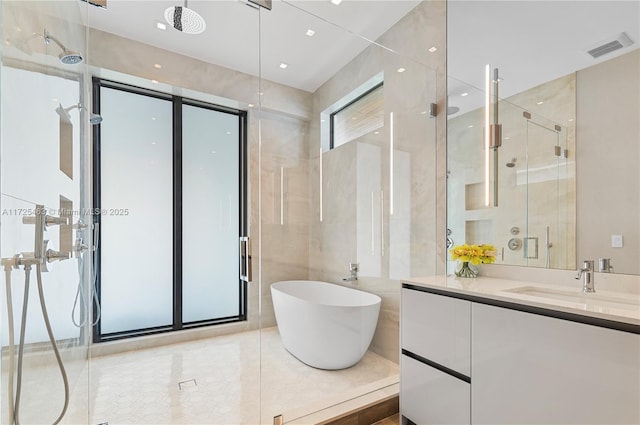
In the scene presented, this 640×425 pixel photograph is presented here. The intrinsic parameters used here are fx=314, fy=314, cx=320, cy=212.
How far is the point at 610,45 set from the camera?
1505mm

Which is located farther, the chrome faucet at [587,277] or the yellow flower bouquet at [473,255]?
the yellow flower bouquet at [473,255]

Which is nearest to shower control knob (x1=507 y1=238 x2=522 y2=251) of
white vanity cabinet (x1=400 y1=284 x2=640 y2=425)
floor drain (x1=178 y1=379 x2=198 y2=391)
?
white vanity cabinet (x1=400 y1=284 x2=640 y2=425)

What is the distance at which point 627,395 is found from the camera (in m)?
1.01

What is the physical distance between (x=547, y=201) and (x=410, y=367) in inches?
47.3

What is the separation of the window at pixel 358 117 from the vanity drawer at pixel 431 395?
1548 mm

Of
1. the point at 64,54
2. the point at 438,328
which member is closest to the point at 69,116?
the point at 64,54

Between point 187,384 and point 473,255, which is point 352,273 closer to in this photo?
point 473,255

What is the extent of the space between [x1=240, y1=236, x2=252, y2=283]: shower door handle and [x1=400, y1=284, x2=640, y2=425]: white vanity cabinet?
972mm

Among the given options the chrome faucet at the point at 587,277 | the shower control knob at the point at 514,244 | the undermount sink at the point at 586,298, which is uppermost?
the shower control knob at the point at 514,244

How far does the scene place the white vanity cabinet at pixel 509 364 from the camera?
105 cm

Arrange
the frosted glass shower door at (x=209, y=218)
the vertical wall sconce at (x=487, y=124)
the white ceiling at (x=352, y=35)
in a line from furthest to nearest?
Answer: 1. the frosted glass shower door at (x=209, y=218)
2. the vertical wall sconce at (x=487, y=124)
3. the white ceiling at (x=352, y=35)

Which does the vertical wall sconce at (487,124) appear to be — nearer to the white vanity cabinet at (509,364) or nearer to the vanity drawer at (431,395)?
the white vanity cabinet at (509,364)

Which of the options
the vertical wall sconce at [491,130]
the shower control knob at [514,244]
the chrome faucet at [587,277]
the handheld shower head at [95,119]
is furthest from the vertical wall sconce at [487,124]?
the handheld shower head at [95,119]

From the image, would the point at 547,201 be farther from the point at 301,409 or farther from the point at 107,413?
the point at 107,413
